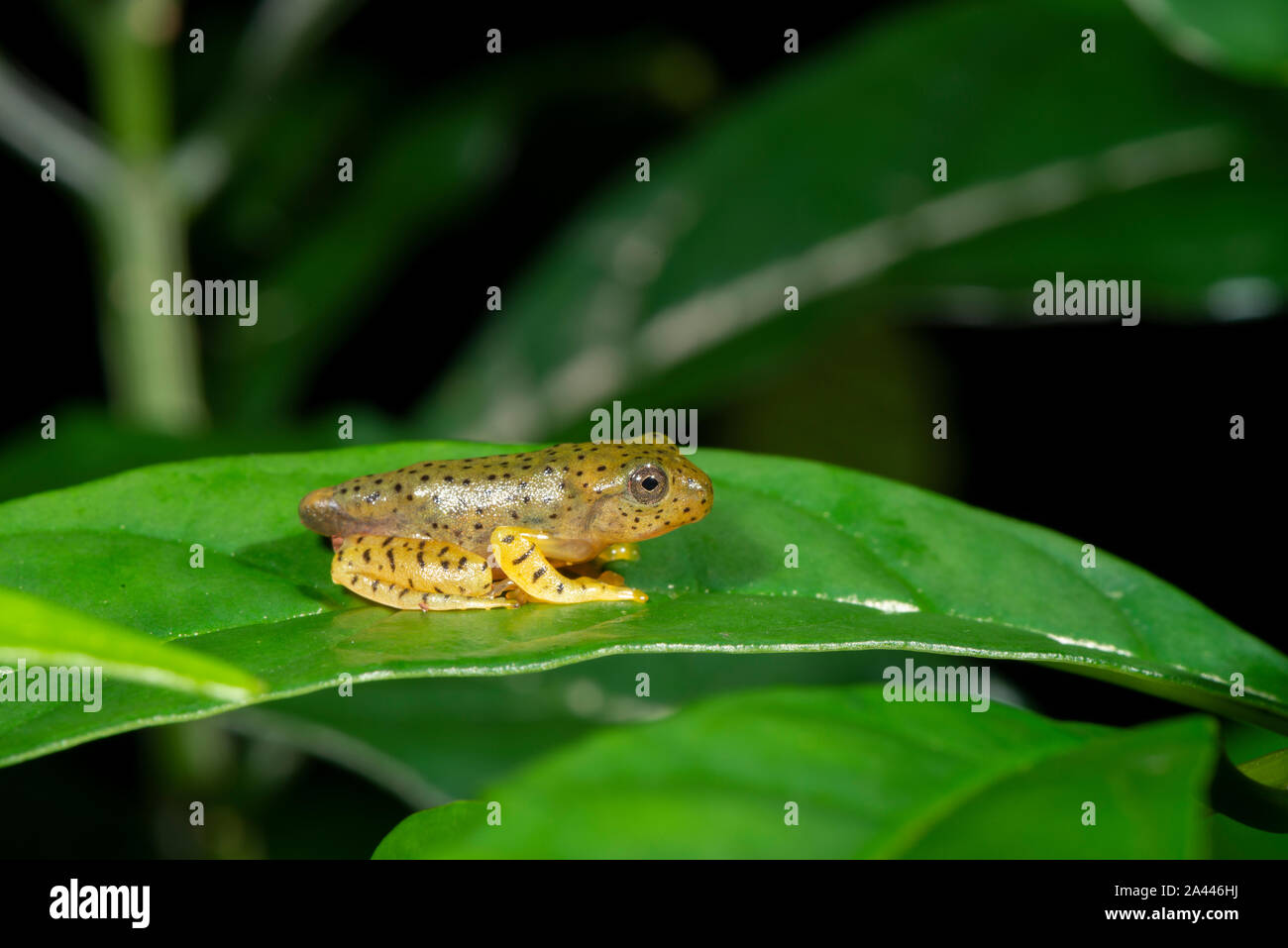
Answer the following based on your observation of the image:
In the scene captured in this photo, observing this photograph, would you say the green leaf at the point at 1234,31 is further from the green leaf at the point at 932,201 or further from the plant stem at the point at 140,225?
the plant stem at the point at 140,225

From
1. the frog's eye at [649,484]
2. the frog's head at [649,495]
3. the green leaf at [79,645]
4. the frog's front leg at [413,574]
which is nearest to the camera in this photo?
the green leaf at [79,645]

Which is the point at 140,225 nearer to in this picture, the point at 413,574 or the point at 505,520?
the point at 505,520

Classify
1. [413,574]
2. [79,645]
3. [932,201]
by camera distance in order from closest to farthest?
[79,645] < [413,574] < [932,201]

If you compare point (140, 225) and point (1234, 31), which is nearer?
point (1234, 31)

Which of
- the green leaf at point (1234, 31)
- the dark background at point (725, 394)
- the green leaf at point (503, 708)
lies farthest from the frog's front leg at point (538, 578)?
the green leaf at point (1234, 31)

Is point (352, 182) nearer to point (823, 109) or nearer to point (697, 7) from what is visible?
point (697, 7)

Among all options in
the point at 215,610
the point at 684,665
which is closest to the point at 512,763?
the point at 684,665

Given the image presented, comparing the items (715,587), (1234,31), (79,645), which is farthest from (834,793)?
(1234,31)
